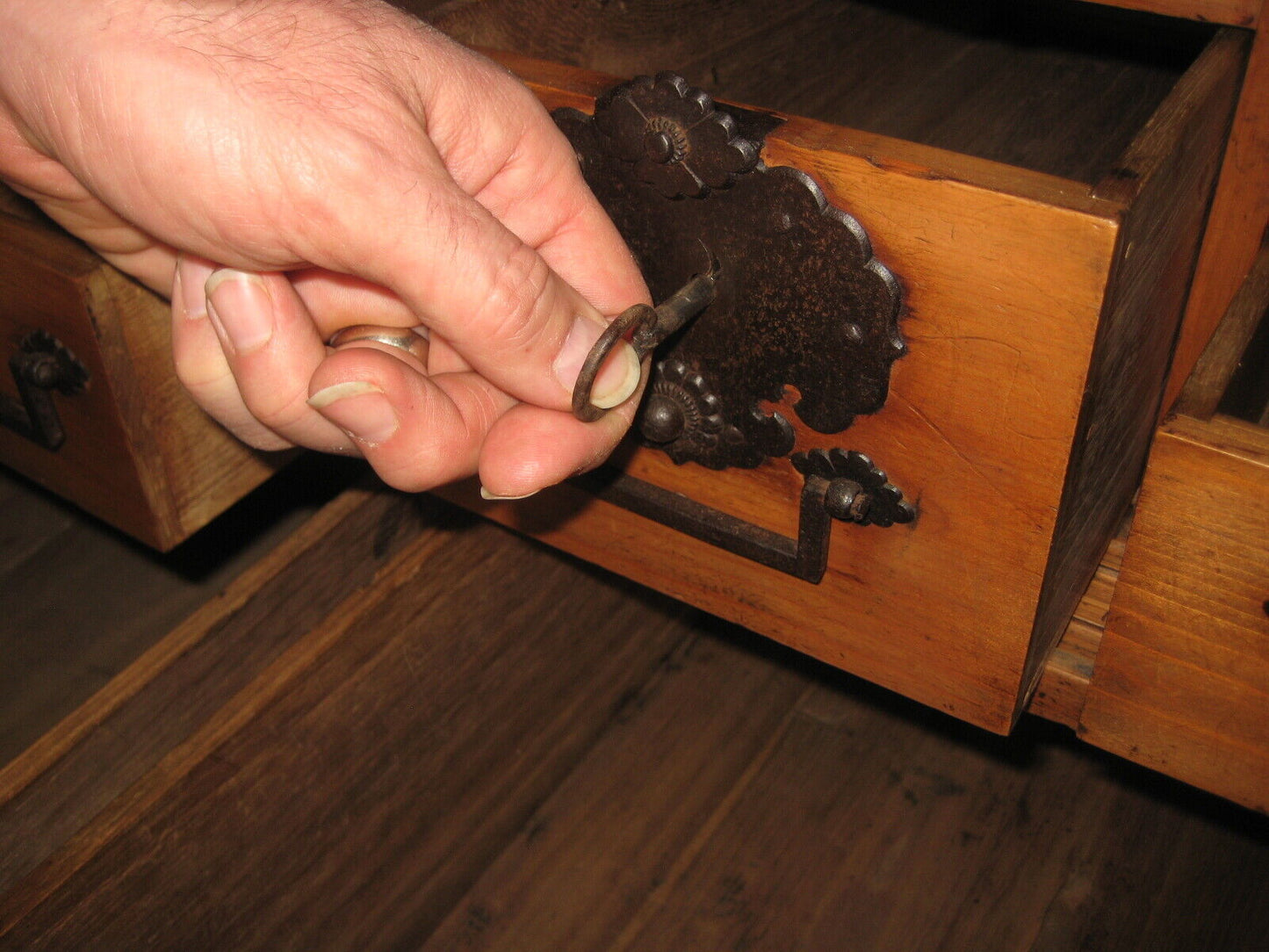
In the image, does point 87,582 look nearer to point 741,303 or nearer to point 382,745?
point 382,745

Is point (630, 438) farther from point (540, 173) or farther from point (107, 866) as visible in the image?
point (107, 866)

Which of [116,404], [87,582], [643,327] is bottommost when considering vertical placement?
[87,582]

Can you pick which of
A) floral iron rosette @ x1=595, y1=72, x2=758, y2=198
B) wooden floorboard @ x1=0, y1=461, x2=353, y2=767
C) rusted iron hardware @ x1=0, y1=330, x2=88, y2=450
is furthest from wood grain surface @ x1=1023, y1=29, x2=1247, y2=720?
wooden floorboard @ x1=0, y1=461, x2=353, y2=767

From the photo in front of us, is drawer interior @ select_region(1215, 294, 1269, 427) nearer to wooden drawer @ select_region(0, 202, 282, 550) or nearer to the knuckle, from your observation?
the knuckle

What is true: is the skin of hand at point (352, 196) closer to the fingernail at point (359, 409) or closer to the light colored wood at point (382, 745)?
the fingernail at point (359, 409)

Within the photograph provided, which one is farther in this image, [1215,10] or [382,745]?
[382,745]

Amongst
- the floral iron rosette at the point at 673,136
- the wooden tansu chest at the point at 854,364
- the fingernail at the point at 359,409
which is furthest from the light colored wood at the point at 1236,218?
the fingernail at the point at 359,409

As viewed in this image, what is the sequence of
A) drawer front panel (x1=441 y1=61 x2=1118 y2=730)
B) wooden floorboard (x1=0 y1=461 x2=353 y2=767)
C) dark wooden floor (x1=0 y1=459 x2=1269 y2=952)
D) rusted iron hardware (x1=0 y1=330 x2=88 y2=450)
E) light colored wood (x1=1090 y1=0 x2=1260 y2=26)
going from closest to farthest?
drawer front panel (x1=441 y1=61 x2=1118 y2=730)
light colored wood (x1=1090 y1=0 x2=1260 y2=26)
rusted iron hardware (x1=0 y1=330 x2=88 y2=450)
dark wooden floor (x1=0 y1=459 x2=1269 y2=952)
wooden floorboard (x1=0 y1=461 x2=353 y2=767)

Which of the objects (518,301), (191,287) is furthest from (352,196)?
(191,287)
